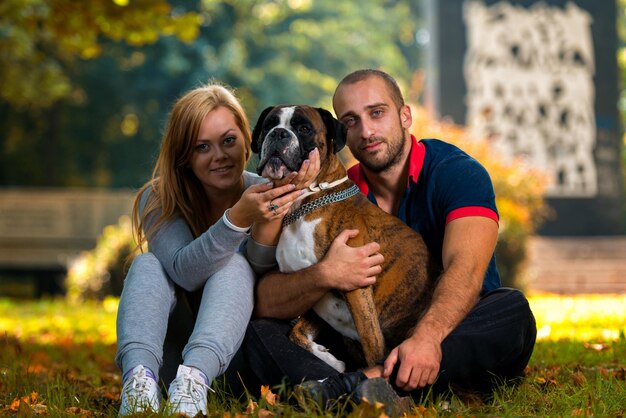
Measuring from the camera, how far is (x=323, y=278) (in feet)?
11.3

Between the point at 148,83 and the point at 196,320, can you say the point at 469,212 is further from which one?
the point at 148,83

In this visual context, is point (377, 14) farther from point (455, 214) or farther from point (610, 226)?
point (455, 214)

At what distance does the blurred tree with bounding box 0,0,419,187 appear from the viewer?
25.0 m

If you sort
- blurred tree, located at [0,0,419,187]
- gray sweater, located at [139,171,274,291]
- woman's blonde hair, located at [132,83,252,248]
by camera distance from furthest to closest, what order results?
blurred tree, located at [0,0,419,187] < woman's blonde hair, located at [132,83,252,248] < gray sweater, located at [139,171,274,291]

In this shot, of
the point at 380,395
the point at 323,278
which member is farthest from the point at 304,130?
the point at 380,395

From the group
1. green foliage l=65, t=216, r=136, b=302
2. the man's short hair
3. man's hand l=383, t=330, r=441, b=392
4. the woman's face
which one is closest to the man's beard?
the man's short hair

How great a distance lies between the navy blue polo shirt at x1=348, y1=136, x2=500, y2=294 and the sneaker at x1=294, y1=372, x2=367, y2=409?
3.02 feet

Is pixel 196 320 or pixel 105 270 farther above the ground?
pixel 196 320

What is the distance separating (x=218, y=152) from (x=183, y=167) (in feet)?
0.94

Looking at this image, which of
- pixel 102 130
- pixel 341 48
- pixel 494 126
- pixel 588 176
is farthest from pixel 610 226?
pixel 102 130

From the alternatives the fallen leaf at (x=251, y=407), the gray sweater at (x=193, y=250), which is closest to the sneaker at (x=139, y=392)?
the fallen leaf at (x=251, y=407)

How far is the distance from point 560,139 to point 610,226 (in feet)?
8.12

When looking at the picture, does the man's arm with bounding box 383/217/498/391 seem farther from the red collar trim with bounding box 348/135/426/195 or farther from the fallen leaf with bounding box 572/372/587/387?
the fallen leaf with bounding box 572/372/587/387

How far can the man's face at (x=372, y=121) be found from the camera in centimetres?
391
